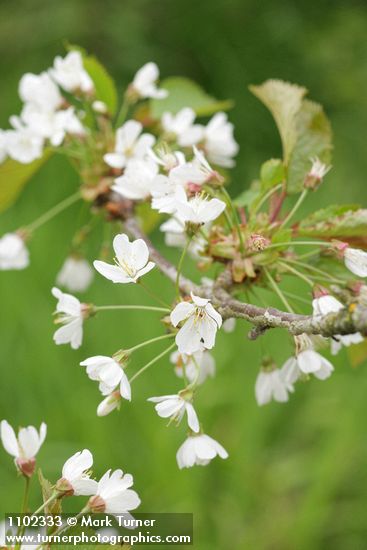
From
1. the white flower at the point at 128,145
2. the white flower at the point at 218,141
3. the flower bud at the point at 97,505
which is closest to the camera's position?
the flower bud at the point at 97,505

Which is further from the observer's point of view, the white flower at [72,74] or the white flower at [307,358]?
the white flower at [72,74]

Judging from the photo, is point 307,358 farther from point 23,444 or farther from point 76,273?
point 76,273

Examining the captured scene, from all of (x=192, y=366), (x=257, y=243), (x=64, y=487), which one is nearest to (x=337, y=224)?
(x=257, y=243)

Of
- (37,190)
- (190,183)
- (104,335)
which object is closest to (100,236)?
(37,190)

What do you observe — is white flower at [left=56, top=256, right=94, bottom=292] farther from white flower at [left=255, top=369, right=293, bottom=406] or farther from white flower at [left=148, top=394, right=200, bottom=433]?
white flower at [left=148, top=394, right=200, bottom=433]

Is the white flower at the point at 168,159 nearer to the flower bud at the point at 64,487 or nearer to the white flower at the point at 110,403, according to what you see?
the white flower at the point at 110,403

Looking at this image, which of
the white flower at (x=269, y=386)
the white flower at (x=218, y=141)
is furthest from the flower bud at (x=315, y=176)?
the white flower at (x=218, y=141)
